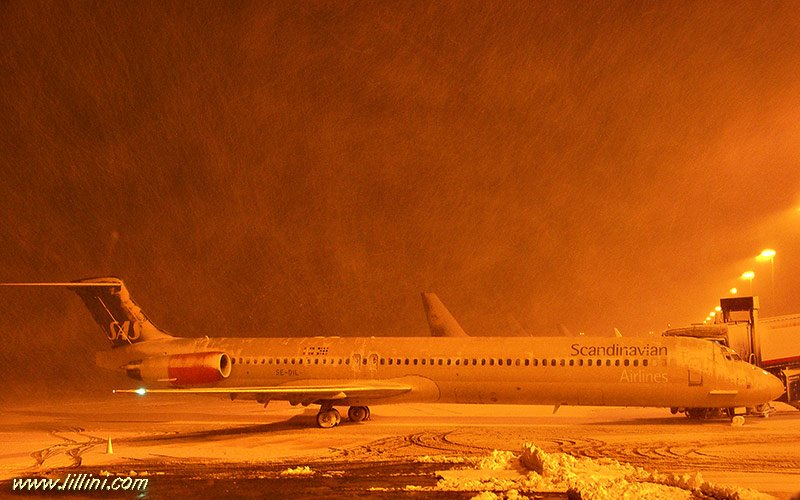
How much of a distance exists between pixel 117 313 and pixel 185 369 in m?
5.39

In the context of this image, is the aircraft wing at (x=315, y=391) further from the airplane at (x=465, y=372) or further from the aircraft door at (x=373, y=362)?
the aircraft door at (x=373, y=362)

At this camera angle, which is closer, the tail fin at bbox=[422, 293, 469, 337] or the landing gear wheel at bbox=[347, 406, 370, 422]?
the landing gear wheel at bbox=[347, 406, 370, 422]

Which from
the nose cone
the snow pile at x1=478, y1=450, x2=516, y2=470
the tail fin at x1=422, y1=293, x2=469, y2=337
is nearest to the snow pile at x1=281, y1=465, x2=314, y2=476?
the snow pile at x1=478, y1=450, x2=516, y2=470

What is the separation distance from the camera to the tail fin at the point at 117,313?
29.8m

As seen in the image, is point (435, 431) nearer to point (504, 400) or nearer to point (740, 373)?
point (504, 400)

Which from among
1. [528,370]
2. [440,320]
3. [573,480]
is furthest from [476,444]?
[440,320]

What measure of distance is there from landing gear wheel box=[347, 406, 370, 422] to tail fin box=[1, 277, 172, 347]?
7.85m

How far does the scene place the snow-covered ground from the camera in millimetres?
15227

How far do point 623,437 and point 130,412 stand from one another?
22.0 metres

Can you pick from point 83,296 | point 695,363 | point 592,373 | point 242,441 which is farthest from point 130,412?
point 695,363

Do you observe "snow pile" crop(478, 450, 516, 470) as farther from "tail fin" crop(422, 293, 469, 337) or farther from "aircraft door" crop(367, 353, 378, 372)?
"tail fin" crop(422, 293, 469, 337)

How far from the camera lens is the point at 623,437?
21.5 meters

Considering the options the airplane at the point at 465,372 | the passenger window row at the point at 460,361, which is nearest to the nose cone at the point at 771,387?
the airplane at the point at 465,372

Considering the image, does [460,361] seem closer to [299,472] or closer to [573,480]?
[299,472]
